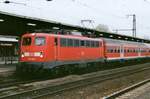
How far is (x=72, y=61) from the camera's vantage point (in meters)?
25.4

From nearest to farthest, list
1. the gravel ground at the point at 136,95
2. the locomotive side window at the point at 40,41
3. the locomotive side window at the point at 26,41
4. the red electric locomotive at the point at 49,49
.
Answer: the gravel ground at the point at 136,95 < the red electric locomotive at the point at 49,49 < the locomotive side window at the point at 40,41 < the locomotive side window at the point at 26,41

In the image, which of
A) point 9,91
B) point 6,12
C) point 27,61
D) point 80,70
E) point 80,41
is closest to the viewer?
point 9,91

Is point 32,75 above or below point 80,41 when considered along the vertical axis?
below

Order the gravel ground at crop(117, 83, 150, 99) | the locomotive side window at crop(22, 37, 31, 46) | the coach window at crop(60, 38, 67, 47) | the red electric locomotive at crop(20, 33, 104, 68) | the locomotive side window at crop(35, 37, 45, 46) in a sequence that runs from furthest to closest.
→ 1. the coach window at crop(60, 38, 67, 47)
2. the locomotive side window at crop(22, 37, 31, 46)
3. the locomotive side window at crop(35, 37, 45, 46)
4. the red electric locomotive at crop(20, 33, 104, 68)
5. the gravel ground at crop(117, 83, 150, 99)

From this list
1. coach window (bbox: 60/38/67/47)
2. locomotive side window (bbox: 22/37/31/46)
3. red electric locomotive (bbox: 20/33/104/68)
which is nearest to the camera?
red electric locomotive (bbox: 20/33/104/68)

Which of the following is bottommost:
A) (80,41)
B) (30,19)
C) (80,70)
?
(80,70)

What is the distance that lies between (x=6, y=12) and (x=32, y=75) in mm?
4661

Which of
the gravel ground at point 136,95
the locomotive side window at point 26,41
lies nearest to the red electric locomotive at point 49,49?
the locomotive side window at point 26,41

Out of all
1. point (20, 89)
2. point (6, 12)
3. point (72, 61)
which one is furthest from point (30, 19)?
point (20, 89)

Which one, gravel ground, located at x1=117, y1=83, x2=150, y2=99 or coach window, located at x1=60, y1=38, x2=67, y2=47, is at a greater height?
coach window, located at x1=60, y1=38, x2=67, y2=47

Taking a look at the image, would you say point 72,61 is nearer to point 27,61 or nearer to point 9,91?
point 27,61

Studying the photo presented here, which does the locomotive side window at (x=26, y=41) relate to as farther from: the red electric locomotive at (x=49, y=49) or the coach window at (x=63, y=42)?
the coach window at (x=63, y=42)

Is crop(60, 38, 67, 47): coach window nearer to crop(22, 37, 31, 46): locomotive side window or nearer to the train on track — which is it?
the train on track

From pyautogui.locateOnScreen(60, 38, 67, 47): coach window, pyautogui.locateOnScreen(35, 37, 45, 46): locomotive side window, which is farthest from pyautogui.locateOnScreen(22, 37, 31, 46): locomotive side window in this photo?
pyautogui.locateOnScreen(60, 38, 67, 47): coach window
